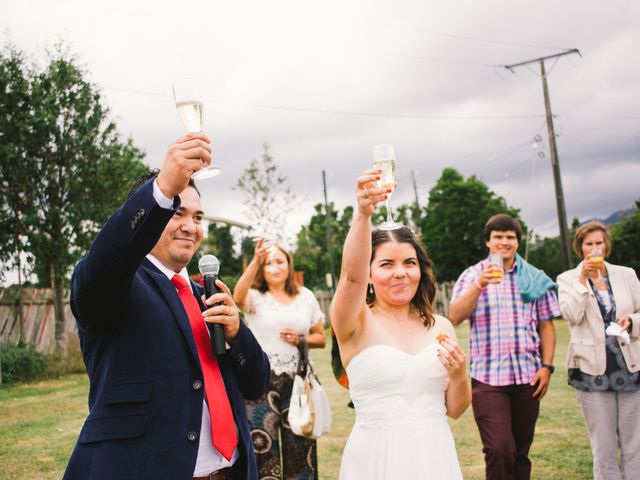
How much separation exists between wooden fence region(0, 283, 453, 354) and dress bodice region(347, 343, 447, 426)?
46.5ft

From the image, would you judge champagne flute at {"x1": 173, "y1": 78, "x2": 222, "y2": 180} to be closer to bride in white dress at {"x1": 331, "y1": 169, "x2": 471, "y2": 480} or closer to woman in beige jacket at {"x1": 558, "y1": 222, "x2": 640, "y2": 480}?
bride in white dress at {"x1": 331, "y1": 169, "x2": 471, "y2": 480}

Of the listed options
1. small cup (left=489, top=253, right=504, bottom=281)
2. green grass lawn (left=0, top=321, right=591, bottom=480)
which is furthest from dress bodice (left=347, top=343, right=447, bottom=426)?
green grass lawn (left=0, top=321, right=591, bottom=480)

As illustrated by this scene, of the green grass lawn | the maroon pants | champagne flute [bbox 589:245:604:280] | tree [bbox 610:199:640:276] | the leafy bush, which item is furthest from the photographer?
tree [bbox 610:199:640:276]

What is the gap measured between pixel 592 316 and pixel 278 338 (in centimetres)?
279

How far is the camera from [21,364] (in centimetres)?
1521

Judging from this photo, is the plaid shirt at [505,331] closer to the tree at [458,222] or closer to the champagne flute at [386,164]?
the champagne flute at [386,164]

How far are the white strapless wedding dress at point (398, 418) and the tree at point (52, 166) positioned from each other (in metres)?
15.7

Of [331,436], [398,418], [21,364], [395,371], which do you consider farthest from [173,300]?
[21,364]

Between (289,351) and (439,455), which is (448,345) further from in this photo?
(289,351)

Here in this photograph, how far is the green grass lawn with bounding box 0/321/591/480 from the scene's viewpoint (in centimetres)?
648

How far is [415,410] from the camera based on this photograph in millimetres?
3113

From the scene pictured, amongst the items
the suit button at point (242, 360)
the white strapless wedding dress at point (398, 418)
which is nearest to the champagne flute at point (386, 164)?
the white strapless wedding dress at point (398, 418)

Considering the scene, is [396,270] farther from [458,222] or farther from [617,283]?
[458,222]

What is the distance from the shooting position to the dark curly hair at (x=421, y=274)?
336cm
